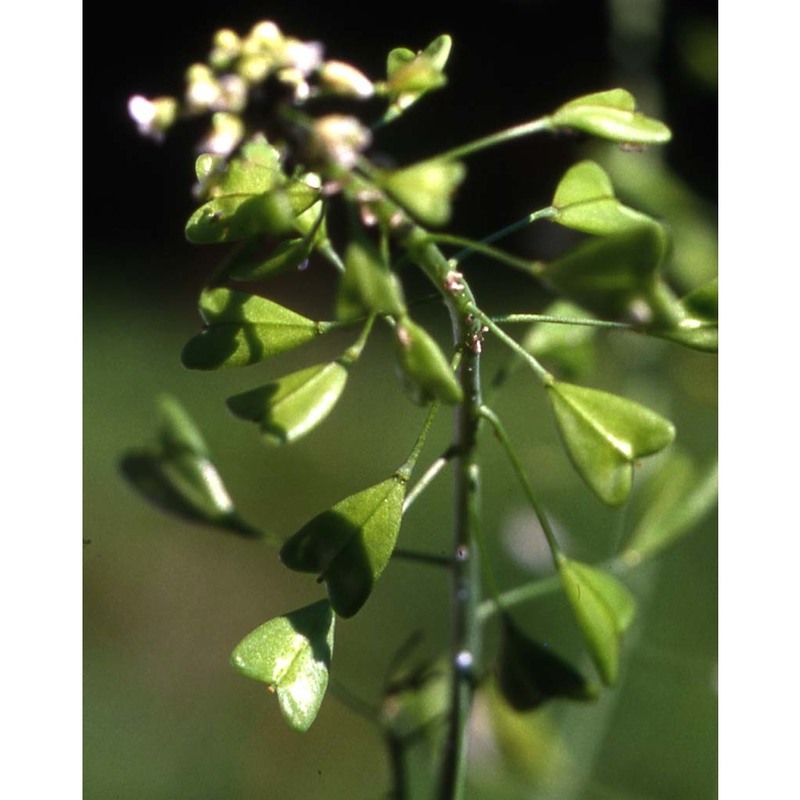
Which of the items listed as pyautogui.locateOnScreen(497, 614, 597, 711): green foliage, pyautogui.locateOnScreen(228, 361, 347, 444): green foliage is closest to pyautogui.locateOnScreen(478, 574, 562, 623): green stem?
pyautogui.locateOnScreen(497, 614, 597, 711): green foliage

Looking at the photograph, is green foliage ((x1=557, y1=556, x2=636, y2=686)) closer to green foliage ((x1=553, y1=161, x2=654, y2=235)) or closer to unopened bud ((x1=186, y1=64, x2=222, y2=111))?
green foliage ((x1=553, y1=161, x2=654, y2=235))

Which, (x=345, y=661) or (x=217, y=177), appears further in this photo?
(x=345, y=661)

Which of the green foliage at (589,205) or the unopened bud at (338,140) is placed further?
the green foliage at (589,205)

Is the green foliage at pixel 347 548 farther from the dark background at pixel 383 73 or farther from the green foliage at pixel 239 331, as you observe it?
the dark background at pixel 383 73

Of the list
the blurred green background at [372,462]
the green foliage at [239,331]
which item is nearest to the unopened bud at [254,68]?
the green foliage at [239,331]

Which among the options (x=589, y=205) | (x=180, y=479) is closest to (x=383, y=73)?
(x=180, y=479)
